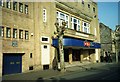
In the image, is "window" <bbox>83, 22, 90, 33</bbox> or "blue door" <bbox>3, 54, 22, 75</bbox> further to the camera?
"window" <bbox>83, 22, 90, 33</bbox>

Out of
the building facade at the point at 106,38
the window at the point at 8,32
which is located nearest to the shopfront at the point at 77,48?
the window at the point at 8,32

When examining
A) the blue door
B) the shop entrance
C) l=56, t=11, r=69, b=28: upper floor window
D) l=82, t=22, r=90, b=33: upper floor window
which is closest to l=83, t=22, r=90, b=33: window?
l=82, t=22, r=90, b=33: upper floor window

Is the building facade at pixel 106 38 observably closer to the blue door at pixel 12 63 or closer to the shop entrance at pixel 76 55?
the shop entrance at pixel 76 55

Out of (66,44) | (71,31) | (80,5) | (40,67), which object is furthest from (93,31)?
(40,67)

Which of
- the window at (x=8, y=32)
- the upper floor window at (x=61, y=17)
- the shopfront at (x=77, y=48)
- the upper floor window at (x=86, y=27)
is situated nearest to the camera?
the window at (x=8, y=32)

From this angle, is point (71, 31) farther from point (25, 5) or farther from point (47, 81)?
point (47, 81)

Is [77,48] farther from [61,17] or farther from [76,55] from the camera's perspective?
[61,17]

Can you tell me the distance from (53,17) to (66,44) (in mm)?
3976

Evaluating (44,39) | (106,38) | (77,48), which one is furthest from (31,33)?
(106,38)

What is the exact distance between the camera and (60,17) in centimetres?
3072

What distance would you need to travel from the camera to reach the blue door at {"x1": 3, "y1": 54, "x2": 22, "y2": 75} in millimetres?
21344

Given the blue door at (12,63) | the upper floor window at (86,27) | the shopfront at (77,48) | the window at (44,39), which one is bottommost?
the blue door at (12,63)

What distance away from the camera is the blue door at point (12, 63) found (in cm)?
2134

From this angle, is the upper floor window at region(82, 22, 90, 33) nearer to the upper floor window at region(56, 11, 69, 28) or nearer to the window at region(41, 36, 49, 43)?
the upper floor window at region(56, 11, 69, 28)
